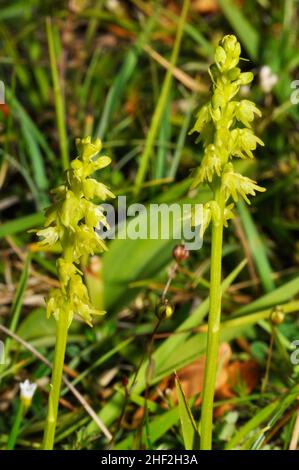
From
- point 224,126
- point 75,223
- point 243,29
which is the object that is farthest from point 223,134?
point 243,29

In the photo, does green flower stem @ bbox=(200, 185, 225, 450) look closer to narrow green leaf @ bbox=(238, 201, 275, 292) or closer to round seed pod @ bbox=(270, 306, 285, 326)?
round seed pod @ bbox=(270, 306, 285, 326)

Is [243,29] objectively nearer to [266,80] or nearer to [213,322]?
[266,80]

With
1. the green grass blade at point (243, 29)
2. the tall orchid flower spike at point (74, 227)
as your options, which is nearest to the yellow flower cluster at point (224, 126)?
the tall orchid flower spike at point (74, 227)

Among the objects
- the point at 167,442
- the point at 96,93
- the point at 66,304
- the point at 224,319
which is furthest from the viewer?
the point at 96,93

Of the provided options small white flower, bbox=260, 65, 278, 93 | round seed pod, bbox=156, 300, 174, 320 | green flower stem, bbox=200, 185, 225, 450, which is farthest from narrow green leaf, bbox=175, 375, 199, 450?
small white flower, bbox=260, 65, 278, 93

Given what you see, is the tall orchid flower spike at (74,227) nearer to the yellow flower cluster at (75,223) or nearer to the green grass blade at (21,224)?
the yellow flower cluster at (75,223)
